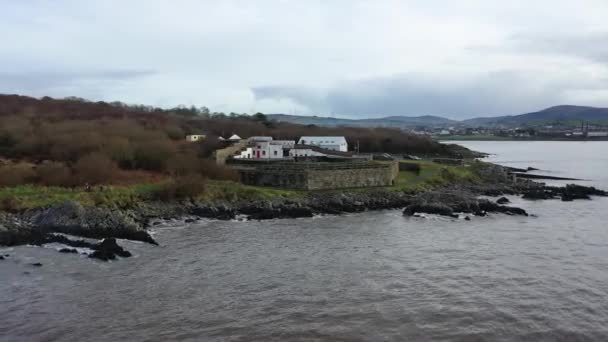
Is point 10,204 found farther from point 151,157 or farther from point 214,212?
point 151,157

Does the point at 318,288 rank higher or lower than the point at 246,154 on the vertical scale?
lower

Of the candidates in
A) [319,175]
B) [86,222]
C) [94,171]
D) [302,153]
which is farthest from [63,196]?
[302,153]

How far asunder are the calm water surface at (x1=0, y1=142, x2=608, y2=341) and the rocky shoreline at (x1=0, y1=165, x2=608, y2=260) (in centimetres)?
138

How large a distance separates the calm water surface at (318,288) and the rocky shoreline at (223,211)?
1.38m


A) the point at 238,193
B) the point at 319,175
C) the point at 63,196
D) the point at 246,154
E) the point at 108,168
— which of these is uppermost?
the point at 246,154

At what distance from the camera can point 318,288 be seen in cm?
1762

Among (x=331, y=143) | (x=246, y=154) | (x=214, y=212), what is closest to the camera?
(x=214, y=212)

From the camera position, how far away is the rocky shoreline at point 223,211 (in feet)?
76.4

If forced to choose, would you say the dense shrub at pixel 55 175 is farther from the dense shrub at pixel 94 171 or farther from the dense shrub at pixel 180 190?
the dense shrub at pixel 180 190

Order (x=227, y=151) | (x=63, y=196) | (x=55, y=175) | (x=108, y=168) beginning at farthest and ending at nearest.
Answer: (x=227, y=151) < (x=108, y=168) < (x=55, y=175) < (x=63, y=196)

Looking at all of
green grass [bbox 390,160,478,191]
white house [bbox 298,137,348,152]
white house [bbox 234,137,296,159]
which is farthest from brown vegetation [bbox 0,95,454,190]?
green grass [bbox 390,160,478,191]

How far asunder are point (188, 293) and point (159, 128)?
42.1 meters

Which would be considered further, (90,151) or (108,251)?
(90,151)

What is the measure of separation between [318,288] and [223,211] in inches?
545
